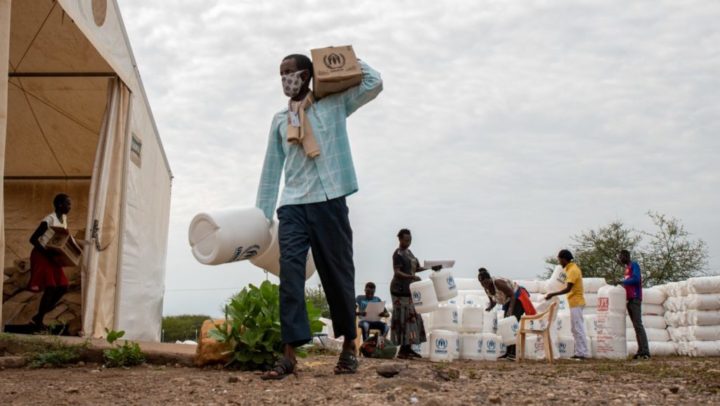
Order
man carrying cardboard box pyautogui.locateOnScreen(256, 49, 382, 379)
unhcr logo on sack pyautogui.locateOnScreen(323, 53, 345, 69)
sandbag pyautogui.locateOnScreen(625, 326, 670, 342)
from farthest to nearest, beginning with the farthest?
sandbag pyautogui.locateOnScreen(625, 326, 670, 342), unhcr logo on sack pyautogui.locateOnScreen(323, 53, 345, 69), man carrying cardboard box pyautogui.locateOnScreen(256, 49, 382, 379)

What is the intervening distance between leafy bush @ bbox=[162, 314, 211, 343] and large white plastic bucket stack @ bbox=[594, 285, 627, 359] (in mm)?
19751

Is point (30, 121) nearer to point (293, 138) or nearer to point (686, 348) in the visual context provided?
point (293, 138)

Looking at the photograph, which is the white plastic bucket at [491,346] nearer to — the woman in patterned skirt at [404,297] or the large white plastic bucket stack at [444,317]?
the large white plastic bucket stack at [444,317]

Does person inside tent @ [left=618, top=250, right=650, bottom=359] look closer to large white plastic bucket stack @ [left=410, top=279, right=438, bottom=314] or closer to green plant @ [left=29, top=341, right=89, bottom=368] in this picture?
large white plastic bucket stack @ [left=410, top=279, right=438, bottom=314]

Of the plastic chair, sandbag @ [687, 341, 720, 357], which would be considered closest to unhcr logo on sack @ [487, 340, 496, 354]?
the plastic chair

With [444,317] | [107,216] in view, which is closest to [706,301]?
[444,317]

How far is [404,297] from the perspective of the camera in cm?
813

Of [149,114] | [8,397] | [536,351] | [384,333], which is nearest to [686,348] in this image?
[536,351]

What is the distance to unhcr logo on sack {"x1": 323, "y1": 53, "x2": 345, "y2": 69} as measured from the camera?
13.5 ft

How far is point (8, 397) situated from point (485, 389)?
85.1 inches

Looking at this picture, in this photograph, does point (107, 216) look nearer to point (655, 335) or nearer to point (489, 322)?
point (489, 322)

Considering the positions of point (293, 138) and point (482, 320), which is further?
point (482, 320)

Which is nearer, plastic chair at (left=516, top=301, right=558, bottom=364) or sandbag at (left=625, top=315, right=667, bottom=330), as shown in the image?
plastic chair at (left=516, top=301, right=558, bottom=364)

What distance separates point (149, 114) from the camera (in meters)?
8.80
